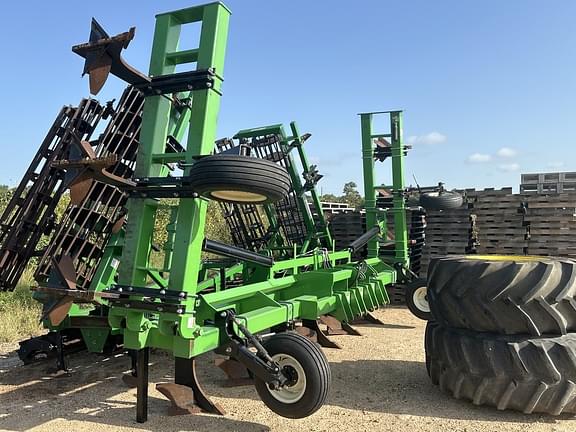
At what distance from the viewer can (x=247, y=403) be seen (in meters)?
4.04

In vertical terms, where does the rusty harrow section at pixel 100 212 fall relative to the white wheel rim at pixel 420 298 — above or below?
above

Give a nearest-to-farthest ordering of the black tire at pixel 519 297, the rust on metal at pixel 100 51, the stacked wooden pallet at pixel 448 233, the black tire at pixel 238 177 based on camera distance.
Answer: the black tire at pixel 238 177
the rust on metal at pixel 100 51
the black tire at pixel 519 297
the stacked wooden pallet at pixel 448 233

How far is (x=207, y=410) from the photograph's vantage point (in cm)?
381

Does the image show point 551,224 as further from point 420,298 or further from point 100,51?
point 100,51

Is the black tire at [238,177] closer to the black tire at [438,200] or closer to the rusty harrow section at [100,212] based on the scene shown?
the rusty harrow section at [100,212]

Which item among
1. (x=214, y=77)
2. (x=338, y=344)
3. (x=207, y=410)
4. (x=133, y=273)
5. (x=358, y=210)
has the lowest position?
(x=207, y=410)

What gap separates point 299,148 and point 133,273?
4.50m

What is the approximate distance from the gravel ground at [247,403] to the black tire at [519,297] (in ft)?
2.17

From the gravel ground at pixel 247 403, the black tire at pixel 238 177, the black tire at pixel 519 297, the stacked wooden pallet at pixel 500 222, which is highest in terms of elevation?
the stacked wooden pallet at pixel 500 222

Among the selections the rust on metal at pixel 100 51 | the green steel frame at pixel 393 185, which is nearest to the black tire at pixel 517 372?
the rust on metal at pixel 100 51

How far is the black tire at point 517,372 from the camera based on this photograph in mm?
3518

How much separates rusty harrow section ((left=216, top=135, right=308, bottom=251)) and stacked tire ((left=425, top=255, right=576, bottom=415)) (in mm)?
4088

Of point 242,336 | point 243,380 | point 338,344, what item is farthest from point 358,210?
point 242,336

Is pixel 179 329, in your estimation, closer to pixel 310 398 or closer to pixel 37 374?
pixel 310 398
